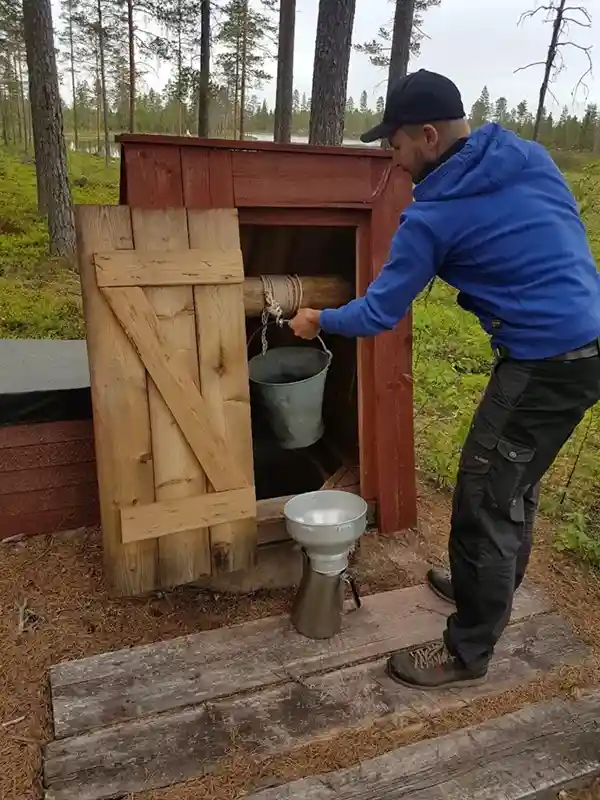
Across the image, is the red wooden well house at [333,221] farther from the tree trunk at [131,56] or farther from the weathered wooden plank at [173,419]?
→ the tree trunk at [131,56]

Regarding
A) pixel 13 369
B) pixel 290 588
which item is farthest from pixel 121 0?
pixel 290 588

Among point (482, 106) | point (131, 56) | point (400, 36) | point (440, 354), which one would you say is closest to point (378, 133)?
point (440, 354)

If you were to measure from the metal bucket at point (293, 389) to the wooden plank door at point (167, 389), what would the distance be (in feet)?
1.14

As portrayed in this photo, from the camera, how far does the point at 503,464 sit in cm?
214

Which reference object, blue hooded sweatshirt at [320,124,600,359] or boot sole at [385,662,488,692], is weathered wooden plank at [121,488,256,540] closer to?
boot sole at [385,662,488,692]

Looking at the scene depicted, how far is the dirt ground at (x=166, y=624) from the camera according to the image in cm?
210

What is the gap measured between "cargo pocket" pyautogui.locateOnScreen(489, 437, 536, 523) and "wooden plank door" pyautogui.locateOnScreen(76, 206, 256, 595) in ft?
3.88

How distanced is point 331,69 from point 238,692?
299 inches

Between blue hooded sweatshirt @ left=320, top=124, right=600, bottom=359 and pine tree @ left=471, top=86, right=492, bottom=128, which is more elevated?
pine tree @ left=471, top=86, right=492, bottom=128

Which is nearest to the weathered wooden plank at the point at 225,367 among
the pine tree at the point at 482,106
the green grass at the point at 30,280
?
the green grass at the point at 30,280

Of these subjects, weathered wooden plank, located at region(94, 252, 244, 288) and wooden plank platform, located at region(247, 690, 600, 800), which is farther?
weathered wooden plank, located at region(94, 252, 244, 288)

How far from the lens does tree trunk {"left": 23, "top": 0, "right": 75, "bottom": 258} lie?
29.3 ft

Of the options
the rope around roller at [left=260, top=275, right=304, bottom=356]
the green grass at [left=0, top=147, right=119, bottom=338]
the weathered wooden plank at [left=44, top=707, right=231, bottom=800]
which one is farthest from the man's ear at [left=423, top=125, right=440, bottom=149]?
the green grass at [left=0, top=147, right=119, bottom=338]

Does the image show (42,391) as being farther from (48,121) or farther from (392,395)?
(48,121)
